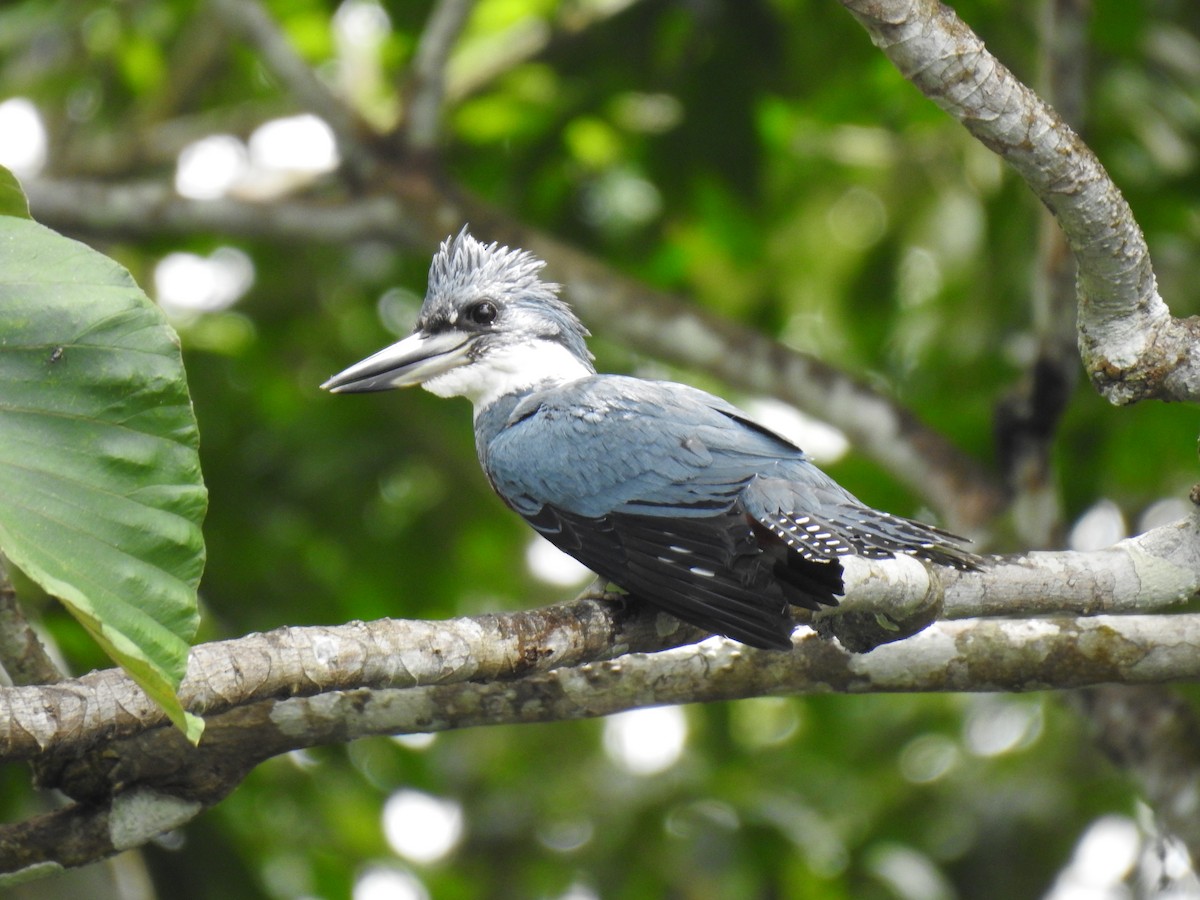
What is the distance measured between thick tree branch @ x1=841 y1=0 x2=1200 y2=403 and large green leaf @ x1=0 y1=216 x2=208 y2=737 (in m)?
1.40

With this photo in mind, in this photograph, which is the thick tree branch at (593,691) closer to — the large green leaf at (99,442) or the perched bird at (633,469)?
the perched bird at (633,469)

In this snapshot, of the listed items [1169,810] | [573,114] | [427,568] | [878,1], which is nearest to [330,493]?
[427,568]

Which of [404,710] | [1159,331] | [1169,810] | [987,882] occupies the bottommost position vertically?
[987,882]

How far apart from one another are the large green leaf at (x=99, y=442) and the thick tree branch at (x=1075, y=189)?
1400 mm

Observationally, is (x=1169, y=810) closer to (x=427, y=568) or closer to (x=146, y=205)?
(x=427, y=568)

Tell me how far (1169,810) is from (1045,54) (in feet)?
8.69

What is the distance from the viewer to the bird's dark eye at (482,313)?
434 cm

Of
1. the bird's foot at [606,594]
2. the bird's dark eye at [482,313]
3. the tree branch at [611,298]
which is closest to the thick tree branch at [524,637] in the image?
the bird's foot at [606,594]

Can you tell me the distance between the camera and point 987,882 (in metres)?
5.65

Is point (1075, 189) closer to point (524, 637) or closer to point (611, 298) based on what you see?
point (524, 637)

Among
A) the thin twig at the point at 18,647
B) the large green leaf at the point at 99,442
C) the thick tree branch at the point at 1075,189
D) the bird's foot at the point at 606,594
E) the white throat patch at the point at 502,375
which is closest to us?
the large green leaf at the point at 99,442

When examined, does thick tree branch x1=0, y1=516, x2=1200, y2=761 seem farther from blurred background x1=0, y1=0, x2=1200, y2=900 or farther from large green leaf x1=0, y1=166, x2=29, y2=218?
blurred background x1=0, y1=0, x2=1200, y2=900

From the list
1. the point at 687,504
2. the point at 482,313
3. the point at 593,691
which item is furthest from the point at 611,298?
the point at 593,691

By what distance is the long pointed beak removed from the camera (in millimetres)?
4094
